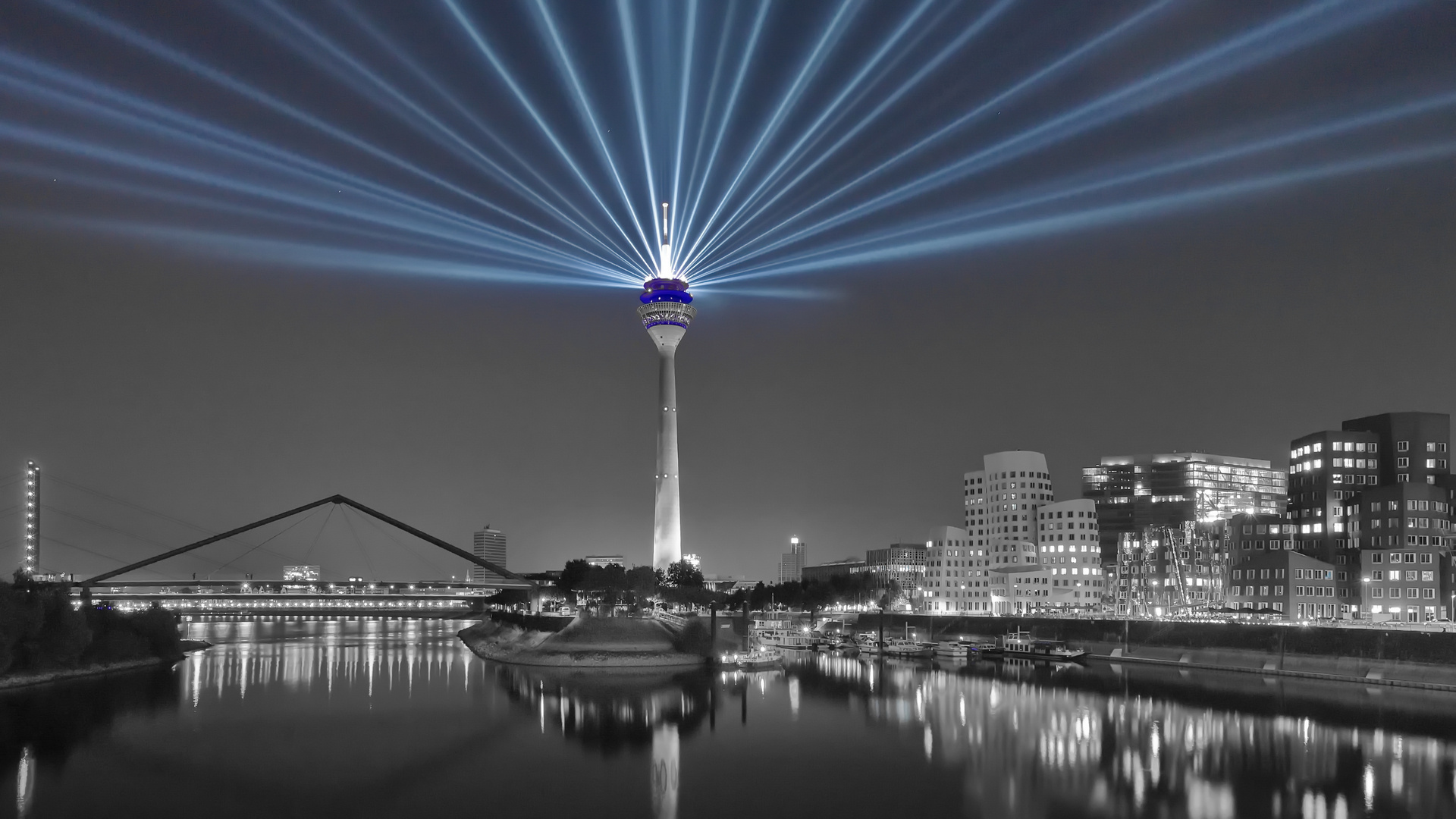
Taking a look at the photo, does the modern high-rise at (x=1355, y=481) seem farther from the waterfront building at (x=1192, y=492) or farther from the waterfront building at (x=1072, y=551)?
the waterfront building at (x=1192, y=492)

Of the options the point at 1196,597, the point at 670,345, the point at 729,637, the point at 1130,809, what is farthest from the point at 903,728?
the point at 670,345

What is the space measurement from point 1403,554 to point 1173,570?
26275 mm

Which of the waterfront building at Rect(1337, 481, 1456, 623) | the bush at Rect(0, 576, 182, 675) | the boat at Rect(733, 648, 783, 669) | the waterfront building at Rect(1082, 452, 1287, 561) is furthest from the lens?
the waterfront building at Rect(1082, 452, 1287, 561)

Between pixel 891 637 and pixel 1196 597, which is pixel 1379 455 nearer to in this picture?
Result: pixel 1196 597

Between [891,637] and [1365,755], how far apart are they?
7153cm

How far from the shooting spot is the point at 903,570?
168m

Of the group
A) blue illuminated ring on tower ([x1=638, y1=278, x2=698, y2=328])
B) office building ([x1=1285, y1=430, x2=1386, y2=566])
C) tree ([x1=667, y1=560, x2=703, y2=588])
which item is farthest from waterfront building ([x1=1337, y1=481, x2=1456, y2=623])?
blue illuminated ring on tower ([x1=638, y1=278, x2=698, y2=328])

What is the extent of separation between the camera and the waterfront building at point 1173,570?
373 feet

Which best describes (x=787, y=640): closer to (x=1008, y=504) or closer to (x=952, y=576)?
(x=952, y=576)

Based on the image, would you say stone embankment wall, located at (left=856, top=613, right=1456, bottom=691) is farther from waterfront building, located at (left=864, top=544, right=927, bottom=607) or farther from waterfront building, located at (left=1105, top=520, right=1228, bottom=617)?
waterfront building, located at (left=864, top=544, right=927, bottom=607)

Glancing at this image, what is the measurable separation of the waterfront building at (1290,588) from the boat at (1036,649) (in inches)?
706

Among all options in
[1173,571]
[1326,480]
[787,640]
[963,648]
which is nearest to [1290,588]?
[1173,571]

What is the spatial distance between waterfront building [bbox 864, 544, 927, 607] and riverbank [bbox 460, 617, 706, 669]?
5827 centimetres

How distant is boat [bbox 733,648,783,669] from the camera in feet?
306
